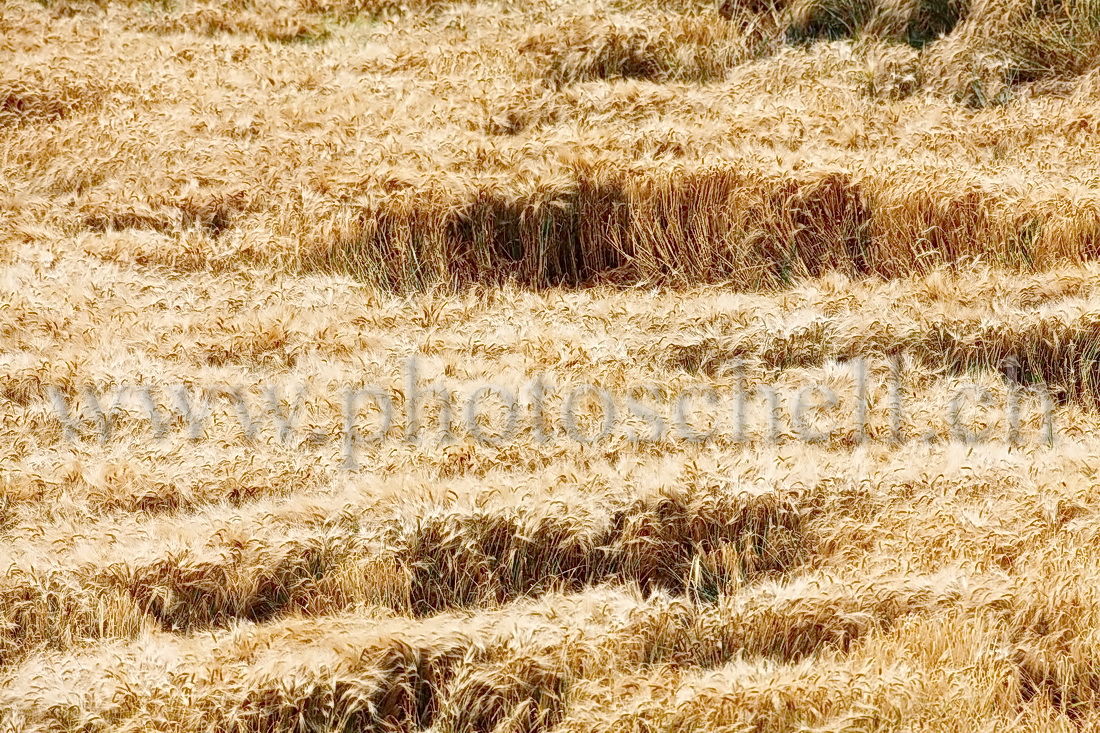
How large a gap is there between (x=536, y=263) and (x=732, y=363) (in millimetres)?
2452

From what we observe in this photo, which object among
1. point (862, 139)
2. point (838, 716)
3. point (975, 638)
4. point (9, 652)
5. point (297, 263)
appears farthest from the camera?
point (862, 139)

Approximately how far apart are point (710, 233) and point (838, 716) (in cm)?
519

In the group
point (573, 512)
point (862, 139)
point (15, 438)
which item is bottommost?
point (573, 512)

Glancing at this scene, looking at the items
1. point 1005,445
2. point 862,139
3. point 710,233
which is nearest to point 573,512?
point 1005,445

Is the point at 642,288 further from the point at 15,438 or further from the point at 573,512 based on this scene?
the point at 15,438

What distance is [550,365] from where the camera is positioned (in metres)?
6.93

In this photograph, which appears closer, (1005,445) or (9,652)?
(9,652)

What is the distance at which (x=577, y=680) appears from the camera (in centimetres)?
473

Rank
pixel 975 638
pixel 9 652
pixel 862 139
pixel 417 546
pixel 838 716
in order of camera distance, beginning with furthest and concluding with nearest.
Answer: pixel 862 139, pixel 417 546, pixel 9 652, pixel 975 638, pixel 838 716

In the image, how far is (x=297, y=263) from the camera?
8570 millimetres

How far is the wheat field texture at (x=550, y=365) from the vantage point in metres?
4.80

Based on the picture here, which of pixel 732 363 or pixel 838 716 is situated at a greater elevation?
pixel 732 363

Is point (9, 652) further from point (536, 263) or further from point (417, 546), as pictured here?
point (536, 263)

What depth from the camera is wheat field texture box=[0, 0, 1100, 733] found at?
4.80 meters
